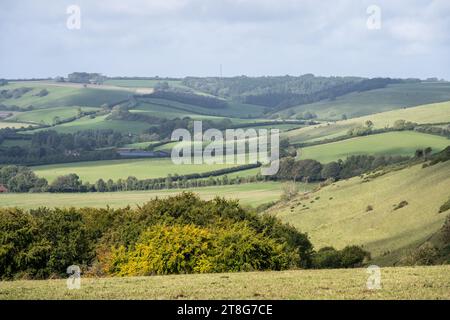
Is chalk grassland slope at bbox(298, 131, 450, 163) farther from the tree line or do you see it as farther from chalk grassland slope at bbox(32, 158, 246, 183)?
the tree line

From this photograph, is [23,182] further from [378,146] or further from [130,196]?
[378,146]

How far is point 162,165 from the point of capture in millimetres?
170125

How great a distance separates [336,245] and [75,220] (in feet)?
92.3

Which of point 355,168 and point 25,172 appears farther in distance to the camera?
point 25,172

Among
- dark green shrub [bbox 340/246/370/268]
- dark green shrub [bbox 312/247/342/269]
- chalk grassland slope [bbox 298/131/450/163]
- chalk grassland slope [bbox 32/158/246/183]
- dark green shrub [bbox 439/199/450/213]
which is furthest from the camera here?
chalk grassland slope [bbox 32/158/246/183]

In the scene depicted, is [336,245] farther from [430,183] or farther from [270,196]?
[270,196]

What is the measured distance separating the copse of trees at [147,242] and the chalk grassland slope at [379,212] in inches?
427

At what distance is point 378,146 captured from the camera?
164375 mm

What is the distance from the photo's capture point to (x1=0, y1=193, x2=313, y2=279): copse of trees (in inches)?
1769

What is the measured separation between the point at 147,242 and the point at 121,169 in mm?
120495

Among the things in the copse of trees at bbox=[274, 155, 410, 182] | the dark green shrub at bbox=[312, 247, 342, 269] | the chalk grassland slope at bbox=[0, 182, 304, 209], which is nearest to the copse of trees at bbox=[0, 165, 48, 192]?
the chalk grassland slope at bbox=[0, 182, 304, 209]

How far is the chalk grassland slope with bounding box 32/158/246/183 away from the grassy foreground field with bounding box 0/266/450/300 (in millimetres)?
122240

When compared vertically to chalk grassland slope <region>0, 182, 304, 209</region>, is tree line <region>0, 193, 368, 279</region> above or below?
above
